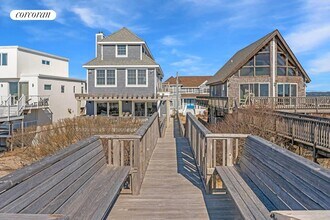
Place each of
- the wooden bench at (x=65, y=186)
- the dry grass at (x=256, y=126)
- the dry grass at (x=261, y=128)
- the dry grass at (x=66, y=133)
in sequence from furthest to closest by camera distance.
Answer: the dry grass at (x=256, y=126), the dry grass at (x=261, y=128), the dry grass at (x=66, y=133), the wooden bench at (x=65, y=186)

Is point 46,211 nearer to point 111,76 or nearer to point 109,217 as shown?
point 109,217

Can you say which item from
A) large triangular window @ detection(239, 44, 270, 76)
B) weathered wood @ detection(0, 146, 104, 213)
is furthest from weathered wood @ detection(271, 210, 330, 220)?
large triangular window @ detection(239, 44, 270, 76)

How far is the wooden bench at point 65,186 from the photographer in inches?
94.0

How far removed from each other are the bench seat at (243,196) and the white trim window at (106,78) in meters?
22.0

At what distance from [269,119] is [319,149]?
3.41 metres

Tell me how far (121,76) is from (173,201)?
22252 millimetres

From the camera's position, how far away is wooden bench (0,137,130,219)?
239cm

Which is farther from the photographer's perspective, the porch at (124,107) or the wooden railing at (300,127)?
the porch at (124,107)

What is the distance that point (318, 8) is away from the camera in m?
17.4

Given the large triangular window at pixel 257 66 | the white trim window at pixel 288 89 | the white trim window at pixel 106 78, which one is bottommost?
the white trim window at pixel 288 89

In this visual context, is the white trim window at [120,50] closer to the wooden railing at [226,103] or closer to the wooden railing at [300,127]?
the wooden railing at [226,103]

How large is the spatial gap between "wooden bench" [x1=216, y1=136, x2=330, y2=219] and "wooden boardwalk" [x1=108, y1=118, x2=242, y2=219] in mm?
373

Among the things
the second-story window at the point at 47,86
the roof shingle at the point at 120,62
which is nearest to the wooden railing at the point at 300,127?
the roof shingle at the point at 120,62

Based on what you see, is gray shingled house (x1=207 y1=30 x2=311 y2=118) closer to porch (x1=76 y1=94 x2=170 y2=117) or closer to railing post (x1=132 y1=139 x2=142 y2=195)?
porch (x1=76 y1=94 x2=170 y2=117)
